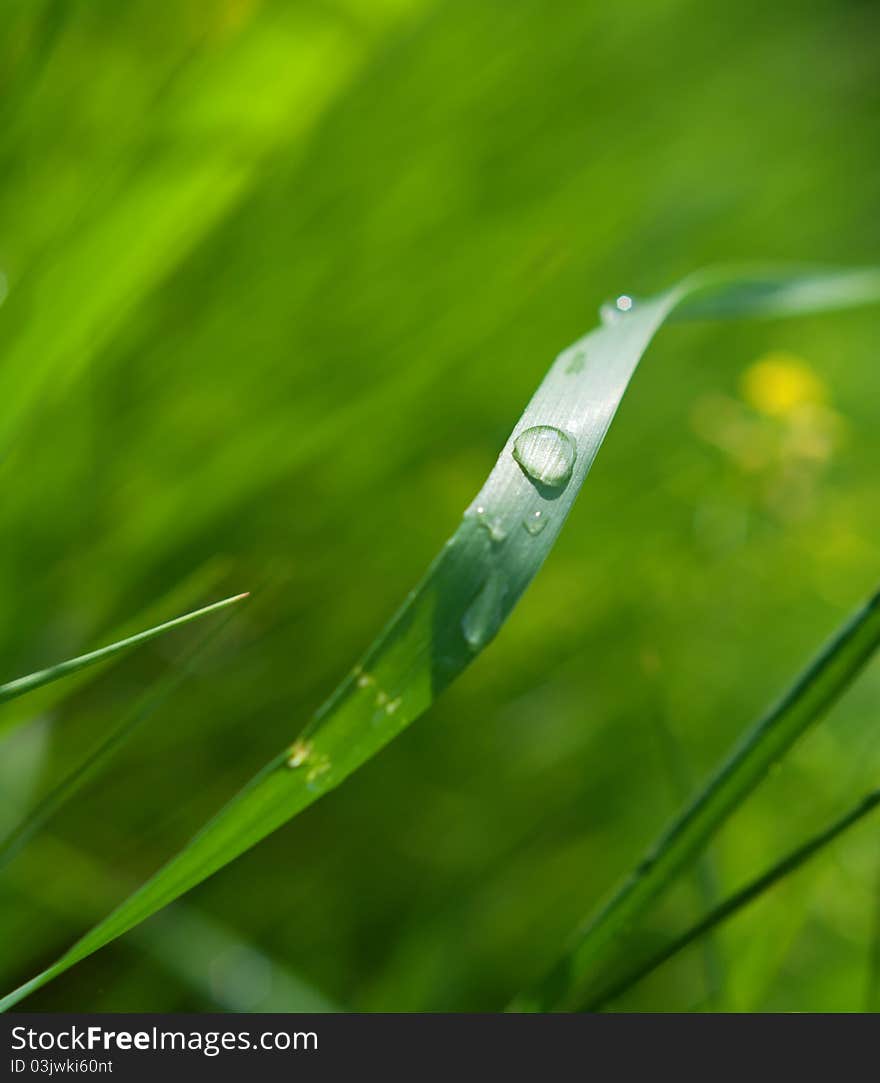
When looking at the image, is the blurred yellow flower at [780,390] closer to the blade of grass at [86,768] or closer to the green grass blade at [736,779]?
the green grass blade at [736,779]

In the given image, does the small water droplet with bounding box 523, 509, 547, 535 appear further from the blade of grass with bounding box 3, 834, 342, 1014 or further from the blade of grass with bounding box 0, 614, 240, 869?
the blade of grass with bounding box 3, 834, 342, 1014

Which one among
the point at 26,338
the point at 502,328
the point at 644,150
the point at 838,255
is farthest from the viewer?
the point at 838,255

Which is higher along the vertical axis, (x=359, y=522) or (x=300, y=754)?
(x=359, y=522)

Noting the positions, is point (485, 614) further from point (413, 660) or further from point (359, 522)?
point (359, 522)

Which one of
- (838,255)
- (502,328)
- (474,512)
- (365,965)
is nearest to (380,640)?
(474,512)

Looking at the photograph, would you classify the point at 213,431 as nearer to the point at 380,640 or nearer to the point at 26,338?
the point at 26,338

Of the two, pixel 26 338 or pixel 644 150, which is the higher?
pixel 644 150

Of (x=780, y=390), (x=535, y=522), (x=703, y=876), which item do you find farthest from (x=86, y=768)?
(x=780, y=390)
